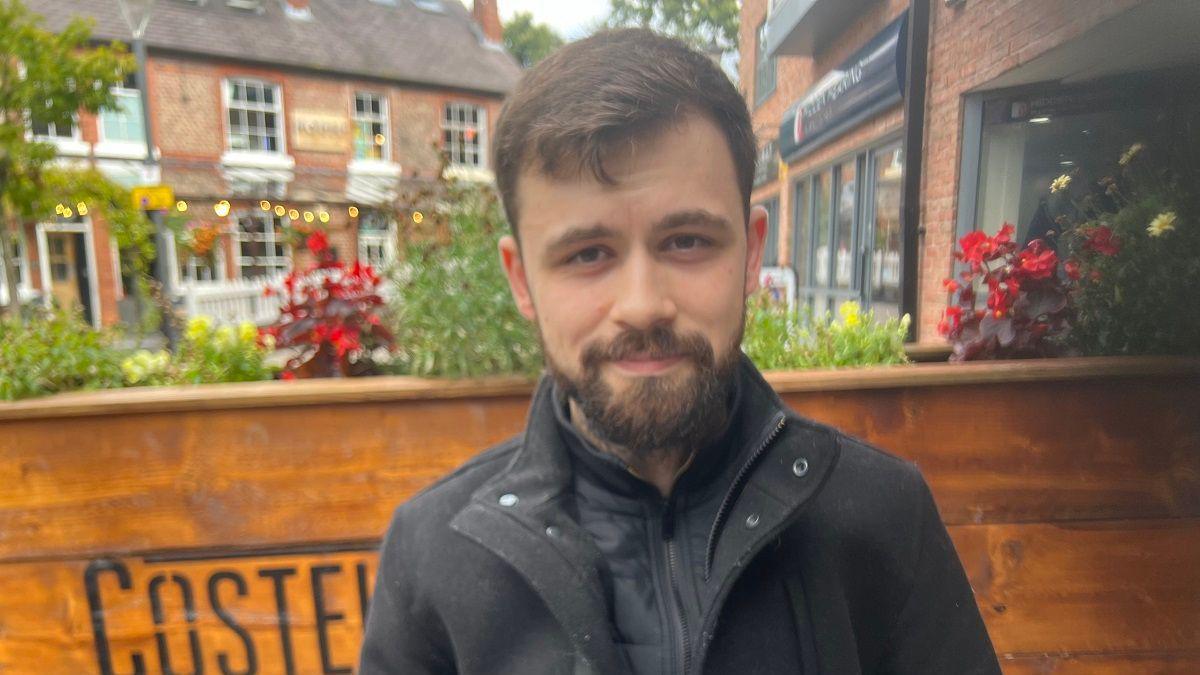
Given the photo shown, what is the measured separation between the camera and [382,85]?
2760 millimetres

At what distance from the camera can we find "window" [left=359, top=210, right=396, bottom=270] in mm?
2406

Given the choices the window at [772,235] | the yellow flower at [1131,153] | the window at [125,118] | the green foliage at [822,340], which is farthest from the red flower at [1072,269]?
the window at [125,118]

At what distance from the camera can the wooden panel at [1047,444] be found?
1770mm

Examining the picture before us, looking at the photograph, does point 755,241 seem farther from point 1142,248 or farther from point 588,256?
point 1142,248

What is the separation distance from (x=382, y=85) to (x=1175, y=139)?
2.74 meters

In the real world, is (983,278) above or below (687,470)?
above

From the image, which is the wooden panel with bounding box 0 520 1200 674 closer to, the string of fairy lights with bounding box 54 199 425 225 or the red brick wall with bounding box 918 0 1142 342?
the red brick wall with bounding box 918 0 1142 342

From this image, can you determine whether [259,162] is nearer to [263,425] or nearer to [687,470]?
[263,425]

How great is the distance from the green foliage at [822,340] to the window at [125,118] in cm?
272

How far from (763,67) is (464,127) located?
1.14 m

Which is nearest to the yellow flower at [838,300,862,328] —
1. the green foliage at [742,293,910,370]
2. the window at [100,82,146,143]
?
the green foliage at [742,293,910,370]

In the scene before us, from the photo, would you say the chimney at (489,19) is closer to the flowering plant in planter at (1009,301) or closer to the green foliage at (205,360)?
Result: the green foliage at (205,360)

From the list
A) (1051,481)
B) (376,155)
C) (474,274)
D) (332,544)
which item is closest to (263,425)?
(332,544)

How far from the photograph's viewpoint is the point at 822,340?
2.11m
